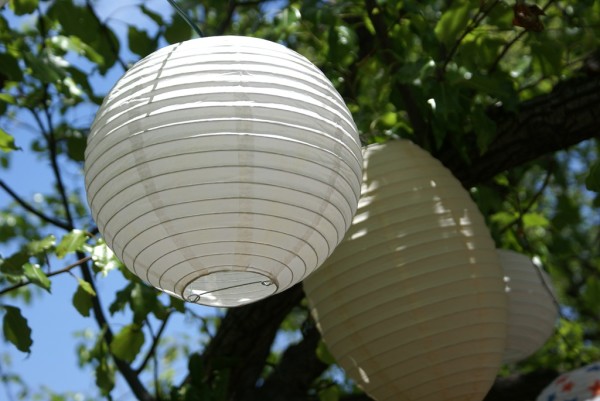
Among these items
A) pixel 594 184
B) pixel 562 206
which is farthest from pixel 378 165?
pixel 562 206

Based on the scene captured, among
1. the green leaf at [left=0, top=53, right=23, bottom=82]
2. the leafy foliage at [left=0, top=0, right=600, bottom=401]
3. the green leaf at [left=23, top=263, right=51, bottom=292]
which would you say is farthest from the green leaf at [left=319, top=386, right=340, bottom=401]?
the green leaf at [left=0, top=53, right=23, bottom=82]

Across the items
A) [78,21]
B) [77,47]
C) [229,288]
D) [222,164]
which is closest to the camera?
[222,164]

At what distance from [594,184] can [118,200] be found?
3.47 feet

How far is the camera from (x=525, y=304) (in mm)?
2375

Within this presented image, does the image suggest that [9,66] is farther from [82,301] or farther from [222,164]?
[222,164]

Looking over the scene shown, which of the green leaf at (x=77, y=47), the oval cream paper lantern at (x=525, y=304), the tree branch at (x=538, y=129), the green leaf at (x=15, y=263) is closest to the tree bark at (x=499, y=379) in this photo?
the tree branch at (x=538, y=129)

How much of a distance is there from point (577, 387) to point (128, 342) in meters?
0.98

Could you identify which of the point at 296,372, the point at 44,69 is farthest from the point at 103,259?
the point at 296,372

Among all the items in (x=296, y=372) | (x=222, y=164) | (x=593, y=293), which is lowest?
(x=593, y=293)

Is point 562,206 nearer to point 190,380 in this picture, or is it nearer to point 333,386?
point 333,386

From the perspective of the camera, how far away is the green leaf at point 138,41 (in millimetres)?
2586

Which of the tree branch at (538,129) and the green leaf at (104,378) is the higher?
the tree branch at (538,129)

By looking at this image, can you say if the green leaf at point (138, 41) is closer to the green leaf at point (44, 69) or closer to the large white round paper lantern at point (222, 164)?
the green leaf at point (44, 69)

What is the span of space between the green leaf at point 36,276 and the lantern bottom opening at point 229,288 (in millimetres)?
543
